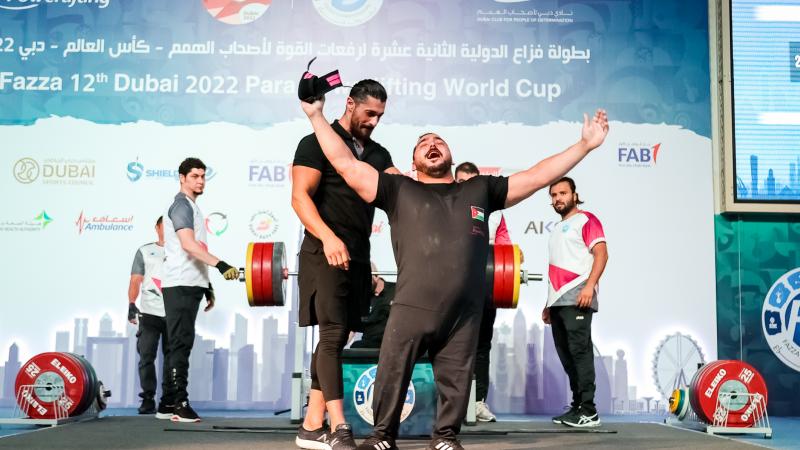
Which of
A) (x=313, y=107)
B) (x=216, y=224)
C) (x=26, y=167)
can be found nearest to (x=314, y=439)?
(x=313, y=107)

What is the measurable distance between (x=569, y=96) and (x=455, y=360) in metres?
3.88

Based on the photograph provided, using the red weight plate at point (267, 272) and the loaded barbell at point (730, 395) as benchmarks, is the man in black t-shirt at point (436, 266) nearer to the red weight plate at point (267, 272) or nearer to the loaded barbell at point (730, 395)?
the red weight plate at point (267, 272)

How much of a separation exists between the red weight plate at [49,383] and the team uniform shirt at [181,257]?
2.20 feet

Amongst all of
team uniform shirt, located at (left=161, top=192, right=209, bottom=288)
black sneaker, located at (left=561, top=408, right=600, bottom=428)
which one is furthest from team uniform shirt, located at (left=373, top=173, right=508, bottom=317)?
team uniform shirt, located at (left=161, top=192, right=209, bottom=288)

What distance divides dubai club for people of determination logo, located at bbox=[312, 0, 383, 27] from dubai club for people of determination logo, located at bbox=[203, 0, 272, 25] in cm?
40

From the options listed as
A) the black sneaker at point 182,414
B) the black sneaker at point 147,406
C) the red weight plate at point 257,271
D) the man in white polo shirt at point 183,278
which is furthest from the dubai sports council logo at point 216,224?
the red weight plate at point 257,271

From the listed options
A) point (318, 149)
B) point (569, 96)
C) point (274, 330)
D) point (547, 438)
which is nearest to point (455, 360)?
point (318, 149)

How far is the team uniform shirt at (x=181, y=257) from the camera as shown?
16.2 ft

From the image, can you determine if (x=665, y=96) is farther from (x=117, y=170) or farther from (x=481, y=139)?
(x=117, y=170)

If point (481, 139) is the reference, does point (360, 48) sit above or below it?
above

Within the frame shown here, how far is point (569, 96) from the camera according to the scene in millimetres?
6320

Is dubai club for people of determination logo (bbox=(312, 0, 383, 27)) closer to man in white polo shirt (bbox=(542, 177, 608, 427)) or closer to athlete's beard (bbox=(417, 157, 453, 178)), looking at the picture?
man in white polo shirt (bbox=(542, 177, 608, 427))

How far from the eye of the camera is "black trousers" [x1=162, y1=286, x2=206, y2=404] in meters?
4.86

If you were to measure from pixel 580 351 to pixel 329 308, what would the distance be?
6.68 feet
